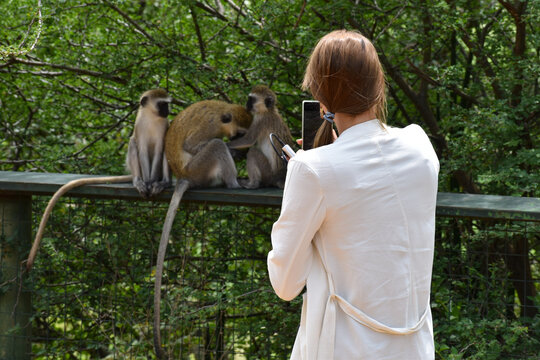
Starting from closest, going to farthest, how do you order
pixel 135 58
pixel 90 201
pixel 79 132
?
pixel 90 201 → pixel 135 58 → pixel 79 132

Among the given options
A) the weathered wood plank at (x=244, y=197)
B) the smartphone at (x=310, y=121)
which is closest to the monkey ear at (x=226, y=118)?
the weathered wood plank at (x=244, y=197)

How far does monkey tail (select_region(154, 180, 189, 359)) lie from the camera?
3656mm

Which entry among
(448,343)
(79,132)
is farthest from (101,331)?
(79,132)

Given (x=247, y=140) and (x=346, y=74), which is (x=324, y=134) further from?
(x=247, y=140)

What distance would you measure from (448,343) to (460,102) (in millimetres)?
2724

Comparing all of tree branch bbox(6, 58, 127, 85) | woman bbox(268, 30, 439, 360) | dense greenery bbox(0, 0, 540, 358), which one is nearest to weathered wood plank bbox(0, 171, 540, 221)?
dense greenery bbox(0, 0, 540, 358)

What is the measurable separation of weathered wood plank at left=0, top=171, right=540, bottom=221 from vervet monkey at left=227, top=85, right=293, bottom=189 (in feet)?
3.92

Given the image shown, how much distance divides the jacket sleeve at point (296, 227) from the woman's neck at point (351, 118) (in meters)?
0.23

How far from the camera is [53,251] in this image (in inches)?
170

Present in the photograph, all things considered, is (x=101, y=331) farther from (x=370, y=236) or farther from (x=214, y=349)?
(x=370, y=236)

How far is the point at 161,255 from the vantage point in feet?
12.7

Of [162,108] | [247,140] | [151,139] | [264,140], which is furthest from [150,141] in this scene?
[264,140]

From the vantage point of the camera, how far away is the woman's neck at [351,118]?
1988 mm

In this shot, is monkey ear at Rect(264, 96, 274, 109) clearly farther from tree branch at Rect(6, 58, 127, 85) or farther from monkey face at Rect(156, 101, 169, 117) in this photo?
tree branch at Rect(6, 58, 127, 85)
